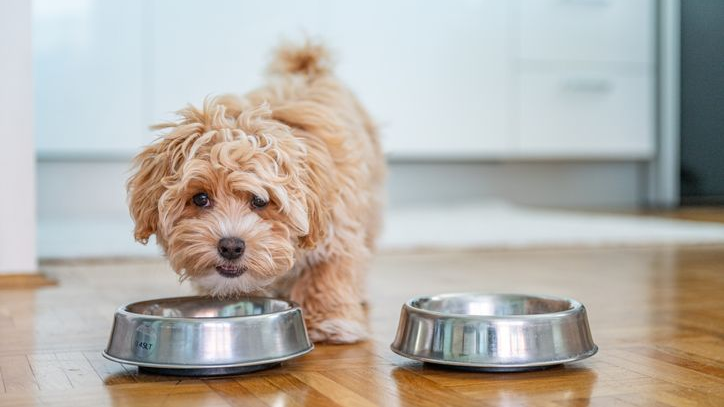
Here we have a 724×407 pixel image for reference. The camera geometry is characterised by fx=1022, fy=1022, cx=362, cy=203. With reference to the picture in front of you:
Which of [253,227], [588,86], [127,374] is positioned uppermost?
[588,86]

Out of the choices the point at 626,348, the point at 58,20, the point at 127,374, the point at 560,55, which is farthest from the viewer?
the point at 560,55

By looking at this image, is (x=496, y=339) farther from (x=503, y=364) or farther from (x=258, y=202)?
(x=258, y=202)

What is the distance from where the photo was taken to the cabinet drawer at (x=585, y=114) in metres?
5.17

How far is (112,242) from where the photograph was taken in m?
3.45

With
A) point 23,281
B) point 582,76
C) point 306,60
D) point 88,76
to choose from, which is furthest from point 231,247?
point 582,76

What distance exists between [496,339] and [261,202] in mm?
405

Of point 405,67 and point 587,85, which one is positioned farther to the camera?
point 587,85

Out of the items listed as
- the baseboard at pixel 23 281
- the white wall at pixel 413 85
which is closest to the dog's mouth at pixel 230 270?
the baseboard at pixel 23 281

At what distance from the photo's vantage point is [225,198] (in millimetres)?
1515

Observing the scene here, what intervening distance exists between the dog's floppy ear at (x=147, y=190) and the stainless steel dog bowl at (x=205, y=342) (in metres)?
0.16

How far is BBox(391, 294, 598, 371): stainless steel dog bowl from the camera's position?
4.59 ft

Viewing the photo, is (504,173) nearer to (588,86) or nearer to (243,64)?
(588,86)

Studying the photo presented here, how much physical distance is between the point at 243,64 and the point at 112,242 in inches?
55.8

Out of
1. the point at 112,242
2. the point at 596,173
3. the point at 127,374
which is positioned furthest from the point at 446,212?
the point at 127,374
